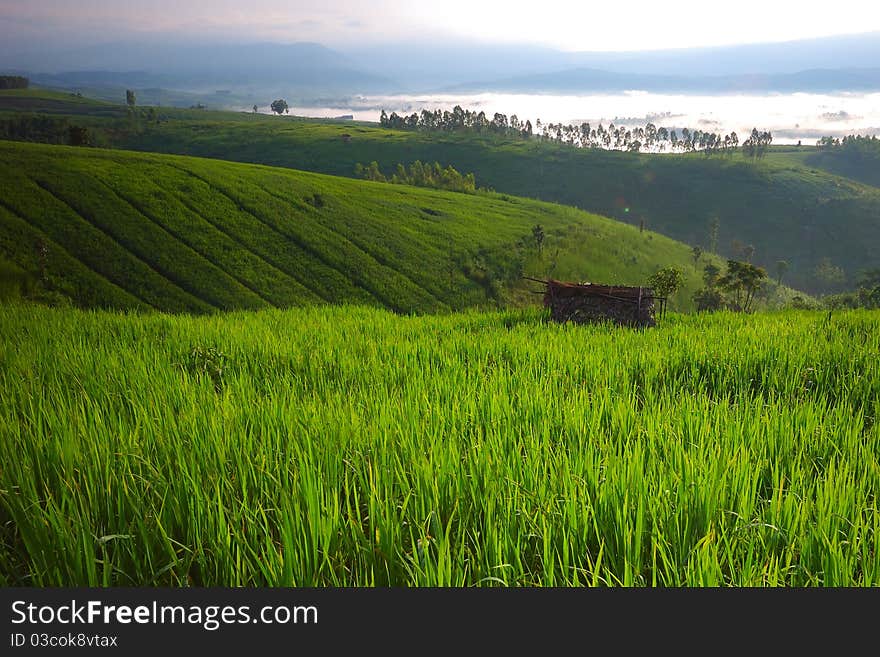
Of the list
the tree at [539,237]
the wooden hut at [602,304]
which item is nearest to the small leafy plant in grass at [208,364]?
the wooden hut at [602,304]

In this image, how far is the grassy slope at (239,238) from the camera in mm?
76875

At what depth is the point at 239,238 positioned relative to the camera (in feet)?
302

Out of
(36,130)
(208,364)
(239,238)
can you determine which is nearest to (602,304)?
(208,364)

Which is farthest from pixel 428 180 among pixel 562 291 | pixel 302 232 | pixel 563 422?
pixel 563 422

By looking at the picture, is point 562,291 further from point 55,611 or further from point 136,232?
point 136,232

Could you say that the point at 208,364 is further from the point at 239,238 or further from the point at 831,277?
the point at 831,277

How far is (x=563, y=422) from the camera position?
5.29m

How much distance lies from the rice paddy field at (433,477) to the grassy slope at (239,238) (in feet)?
239

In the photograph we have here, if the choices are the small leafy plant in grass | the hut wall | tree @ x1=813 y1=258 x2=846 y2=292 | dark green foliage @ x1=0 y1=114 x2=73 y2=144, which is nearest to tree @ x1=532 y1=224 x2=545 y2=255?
dark green foliage @ x1=0 y1=114 x2=73 y2=144

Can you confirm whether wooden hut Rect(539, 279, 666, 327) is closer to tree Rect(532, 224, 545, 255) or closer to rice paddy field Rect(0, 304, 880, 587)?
rice paddy field Rect(0, 304, 880, 587)

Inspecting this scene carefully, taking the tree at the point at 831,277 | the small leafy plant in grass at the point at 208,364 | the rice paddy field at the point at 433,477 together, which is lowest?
the tree at the point at 831,277

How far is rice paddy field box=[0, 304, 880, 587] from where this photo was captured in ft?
9.95

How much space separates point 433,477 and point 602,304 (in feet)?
44.0

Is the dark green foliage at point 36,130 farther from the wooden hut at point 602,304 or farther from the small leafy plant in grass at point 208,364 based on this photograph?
the small leafy plant in grass at point 208,364
